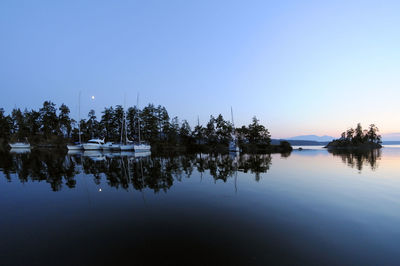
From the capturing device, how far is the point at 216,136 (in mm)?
93312

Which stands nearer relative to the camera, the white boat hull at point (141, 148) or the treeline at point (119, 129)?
the white boat hull at point (141, 148)

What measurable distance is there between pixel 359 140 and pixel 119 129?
5286 inches

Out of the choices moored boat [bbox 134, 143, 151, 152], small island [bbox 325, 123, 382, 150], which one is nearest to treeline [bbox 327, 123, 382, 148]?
small island [bbox 325, 123, 382, 150]

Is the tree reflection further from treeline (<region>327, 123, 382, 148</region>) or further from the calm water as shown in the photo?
treeline (<region>327, 123, 382, 148</region>)

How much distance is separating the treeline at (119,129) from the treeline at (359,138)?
6328cm

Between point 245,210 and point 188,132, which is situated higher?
point 188,132

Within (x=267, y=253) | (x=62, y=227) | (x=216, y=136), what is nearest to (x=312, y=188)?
(x=267, y=253)

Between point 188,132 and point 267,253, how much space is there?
294ft

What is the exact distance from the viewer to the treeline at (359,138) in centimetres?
11888

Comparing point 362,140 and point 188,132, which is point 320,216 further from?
point 362,140

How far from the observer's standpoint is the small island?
11806 cm

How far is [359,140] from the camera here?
391 feet

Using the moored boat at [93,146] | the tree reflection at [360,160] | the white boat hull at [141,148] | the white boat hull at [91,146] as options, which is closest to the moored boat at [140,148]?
the white boat hull at [141,148]

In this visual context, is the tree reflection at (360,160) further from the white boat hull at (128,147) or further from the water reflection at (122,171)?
the white boat hull at (128,147)
